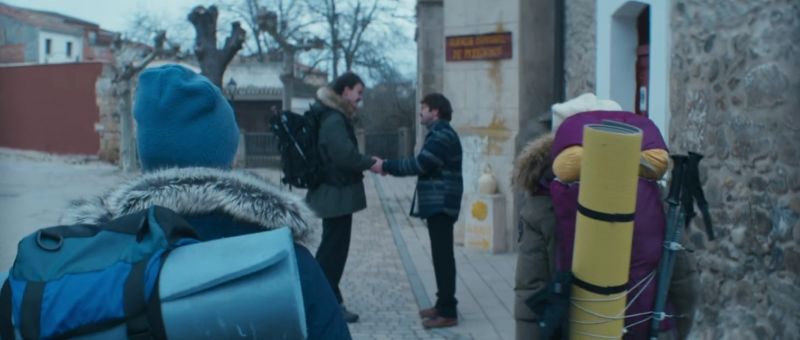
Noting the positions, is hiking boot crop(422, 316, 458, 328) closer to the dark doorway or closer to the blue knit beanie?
the dark doorway

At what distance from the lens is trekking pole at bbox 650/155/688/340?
3.16m

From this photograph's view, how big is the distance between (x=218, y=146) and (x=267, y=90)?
129 feet

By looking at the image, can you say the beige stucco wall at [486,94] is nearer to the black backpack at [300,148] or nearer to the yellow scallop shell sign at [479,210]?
the yellow scallop shell sign at [479,210]

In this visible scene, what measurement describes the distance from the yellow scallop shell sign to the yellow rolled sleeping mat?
7.25m

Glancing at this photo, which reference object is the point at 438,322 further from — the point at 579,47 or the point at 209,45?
the point at 209,45

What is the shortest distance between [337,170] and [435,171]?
2.28 feet

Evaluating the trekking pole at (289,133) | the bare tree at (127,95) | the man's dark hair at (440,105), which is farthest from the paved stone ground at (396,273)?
the bare tree at (127,95)

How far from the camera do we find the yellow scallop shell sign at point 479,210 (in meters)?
10.3

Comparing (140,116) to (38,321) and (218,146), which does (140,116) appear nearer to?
(218,146)

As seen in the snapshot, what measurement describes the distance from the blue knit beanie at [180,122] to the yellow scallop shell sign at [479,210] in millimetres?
8316

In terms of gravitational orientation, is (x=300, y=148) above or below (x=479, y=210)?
above

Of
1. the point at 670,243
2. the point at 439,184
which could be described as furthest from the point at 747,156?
the point at 670,243

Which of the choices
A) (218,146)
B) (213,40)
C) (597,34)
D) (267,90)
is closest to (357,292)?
(597,34)

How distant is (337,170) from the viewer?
21.9 feet
